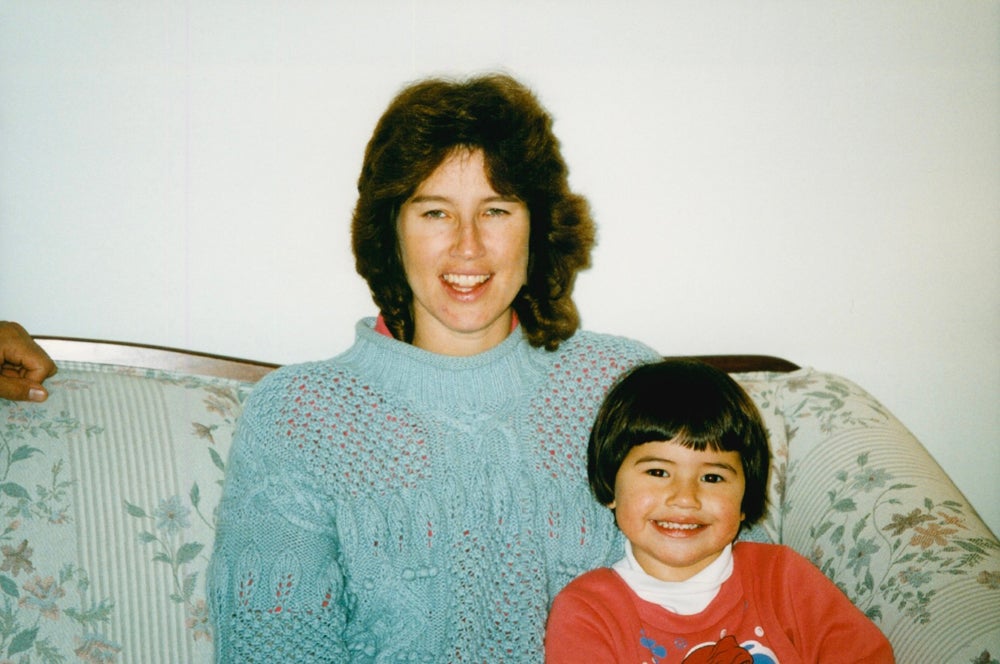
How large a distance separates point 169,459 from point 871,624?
1199 millimetres

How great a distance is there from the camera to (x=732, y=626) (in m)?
1.07

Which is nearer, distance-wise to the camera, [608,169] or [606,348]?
[606,348]

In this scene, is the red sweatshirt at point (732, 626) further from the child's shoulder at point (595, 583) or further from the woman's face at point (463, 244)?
the woman's face at point (463, 244)

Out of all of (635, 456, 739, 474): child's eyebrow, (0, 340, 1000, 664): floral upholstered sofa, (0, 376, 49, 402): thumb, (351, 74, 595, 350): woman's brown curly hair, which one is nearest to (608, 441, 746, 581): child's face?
(635, 456, 739, 474): child's eyebrow

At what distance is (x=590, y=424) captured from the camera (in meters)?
1.28

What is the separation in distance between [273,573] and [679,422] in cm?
65

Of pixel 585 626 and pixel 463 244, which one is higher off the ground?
pixel 463 244

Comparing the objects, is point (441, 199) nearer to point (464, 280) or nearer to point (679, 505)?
point (464, 280)

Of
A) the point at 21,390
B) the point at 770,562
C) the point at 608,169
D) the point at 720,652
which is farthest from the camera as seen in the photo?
the point at 608,169

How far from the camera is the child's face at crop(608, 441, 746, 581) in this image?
42.7 inches

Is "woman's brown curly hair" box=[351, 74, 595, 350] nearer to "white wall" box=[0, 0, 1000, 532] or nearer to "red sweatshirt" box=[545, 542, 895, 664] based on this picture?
"white wall" box=[0, 0, 1000, 532]

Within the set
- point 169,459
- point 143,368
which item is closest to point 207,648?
point 169,459

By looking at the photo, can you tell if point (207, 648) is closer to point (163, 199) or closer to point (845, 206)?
point (163, 199)

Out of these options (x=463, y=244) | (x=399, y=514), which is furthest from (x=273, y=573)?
(x=463, y=244)
